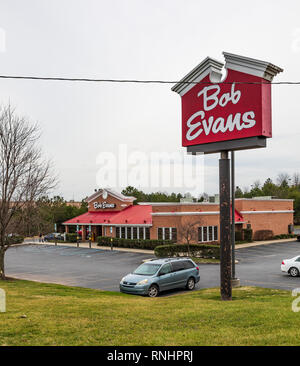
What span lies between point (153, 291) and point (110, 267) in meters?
11.7

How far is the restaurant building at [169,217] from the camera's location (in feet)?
131

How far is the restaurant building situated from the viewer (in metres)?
40.0

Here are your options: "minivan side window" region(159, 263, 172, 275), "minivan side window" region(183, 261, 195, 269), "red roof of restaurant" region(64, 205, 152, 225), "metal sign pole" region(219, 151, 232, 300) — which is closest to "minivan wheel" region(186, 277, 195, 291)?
"minivan side window" region(183, 261, 195, 269)

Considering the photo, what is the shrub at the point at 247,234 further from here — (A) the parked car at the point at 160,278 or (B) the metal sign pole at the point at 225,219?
(B) the metal sign pole at the point at 225,219

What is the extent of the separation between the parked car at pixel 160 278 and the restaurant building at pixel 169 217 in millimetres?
16581

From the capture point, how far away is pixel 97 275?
80.9 ft

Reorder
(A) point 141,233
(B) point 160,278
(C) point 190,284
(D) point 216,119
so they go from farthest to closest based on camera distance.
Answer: (A) point 141,233 → (C) point 190,284 → (B) point 160,278 → (D) point 216,119

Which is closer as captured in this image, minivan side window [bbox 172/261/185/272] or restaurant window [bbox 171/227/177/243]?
minivan side window [bbox 172/261/185/272]

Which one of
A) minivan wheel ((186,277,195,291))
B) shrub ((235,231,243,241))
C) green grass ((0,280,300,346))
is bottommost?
shrub ((235,231,243,241))

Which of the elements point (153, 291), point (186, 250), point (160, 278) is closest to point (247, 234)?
point (186, 250)

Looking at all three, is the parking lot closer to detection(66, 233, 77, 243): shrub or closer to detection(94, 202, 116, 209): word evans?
detection(66, 233, 77, 243): shrub

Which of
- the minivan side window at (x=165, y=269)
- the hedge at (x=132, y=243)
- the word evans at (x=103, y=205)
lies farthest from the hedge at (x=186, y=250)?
the word evans at (x=103, y=205)

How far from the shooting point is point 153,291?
1725cm

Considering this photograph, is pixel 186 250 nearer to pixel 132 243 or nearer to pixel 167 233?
pixel 167 233
